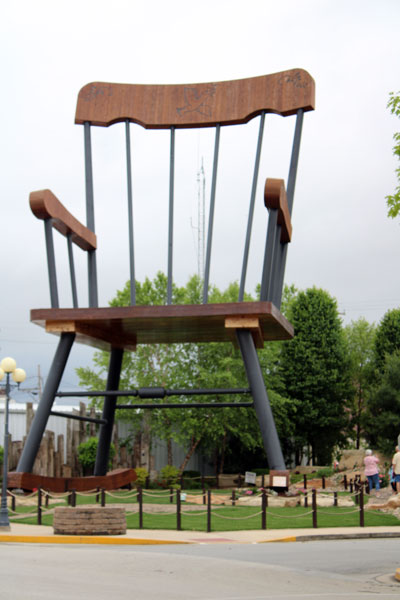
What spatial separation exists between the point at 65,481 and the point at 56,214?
3.79 m

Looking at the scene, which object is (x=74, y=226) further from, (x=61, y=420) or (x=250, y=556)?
(x=61, y=420)

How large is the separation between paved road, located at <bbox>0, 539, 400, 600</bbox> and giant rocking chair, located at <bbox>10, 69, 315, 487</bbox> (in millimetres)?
2075

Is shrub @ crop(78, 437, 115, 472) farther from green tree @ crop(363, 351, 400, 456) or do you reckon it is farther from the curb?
the curb

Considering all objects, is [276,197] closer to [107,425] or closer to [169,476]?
[107,425]

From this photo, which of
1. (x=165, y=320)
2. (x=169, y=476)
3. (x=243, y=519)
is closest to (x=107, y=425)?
(x=165, y=320)

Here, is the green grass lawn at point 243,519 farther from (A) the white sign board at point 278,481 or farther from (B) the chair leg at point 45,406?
(B) the chair leg at point 45,406

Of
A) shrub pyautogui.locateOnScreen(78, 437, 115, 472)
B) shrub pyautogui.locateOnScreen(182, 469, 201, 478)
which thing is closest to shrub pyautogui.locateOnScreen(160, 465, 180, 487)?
shrub pyautogui.locateOnScreen(182, 469, 201, 478)

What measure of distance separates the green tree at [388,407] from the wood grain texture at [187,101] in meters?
22.9

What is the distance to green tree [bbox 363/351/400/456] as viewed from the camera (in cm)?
3425

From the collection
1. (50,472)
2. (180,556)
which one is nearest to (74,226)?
(180,556)

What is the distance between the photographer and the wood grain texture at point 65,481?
11.6m

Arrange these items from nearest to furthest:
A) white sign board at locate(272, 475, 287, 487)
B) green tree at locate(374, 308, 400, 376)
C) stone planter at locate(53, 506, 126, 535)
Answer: white sign board at locate(272, 475, 287, 487), stone planter at locate(53, 506, 126, 535), green tree at locate(374, 308, 400, 376)

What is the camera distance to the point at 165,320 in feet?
39.9

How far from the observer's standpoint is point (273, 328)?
42.3 ft
